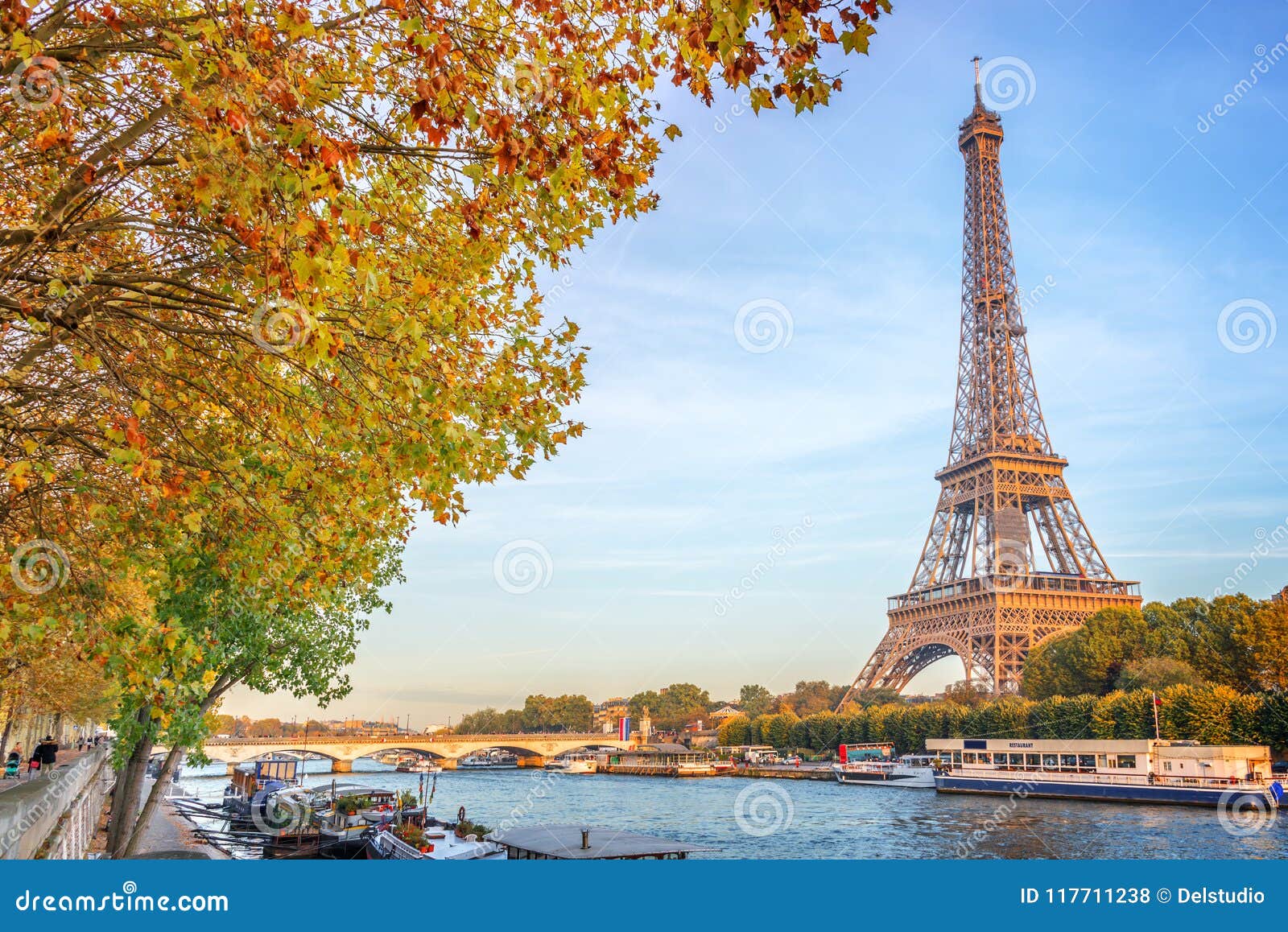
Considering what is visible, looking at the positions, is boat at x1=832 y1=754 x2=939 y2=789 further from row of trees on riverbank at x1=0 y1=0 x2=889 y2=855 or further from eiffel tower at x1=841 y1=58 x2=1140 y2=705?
row of trees on riverbank at x1=0 y1=0 x2=889 y2=855

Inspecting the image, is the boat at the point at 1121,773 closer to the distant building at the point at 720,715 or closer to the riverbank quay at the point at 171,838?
the riverbank quay at the point at 171,838

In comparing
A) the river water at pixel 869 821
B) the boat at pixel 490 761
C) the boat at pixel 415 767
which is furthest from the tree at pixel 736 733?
the river water at pixel 869 821

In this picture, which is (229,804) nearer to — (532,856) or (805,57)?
(532,856)

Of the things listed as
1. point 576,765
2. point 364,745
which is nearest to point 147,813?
point 364,745

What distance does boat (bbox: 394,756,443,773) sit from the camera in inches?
4542

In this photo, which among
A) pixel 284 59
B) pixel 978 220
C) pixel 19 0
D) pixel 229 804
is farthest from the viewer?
pixel 978 220

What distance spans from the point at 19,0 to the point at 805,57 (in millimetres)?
4108

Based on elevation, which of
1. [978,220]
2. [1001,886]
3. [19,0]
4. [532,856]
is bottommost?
[532,856]

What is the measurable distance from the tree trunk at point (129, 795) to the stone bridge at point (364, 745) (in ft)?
238

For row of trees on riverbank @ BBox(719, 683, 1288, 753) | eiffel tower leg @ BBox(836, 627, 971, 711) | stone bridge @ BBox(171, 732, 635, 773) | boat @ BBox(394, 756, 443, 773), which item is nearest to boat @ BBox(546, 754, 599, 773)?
stone bridge @ BBox(171, 732, 635, 773)

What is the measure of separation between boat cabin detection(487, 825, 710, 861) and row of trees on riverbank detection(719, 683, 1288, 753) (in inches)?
1893

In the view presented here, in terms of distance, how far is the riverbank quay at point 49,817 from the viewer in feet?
43.7

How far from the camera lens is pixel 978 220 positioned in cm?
9888

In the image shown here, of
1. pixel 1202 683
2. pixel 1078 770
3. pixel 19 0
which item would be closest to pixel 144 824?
pixel 19 0
